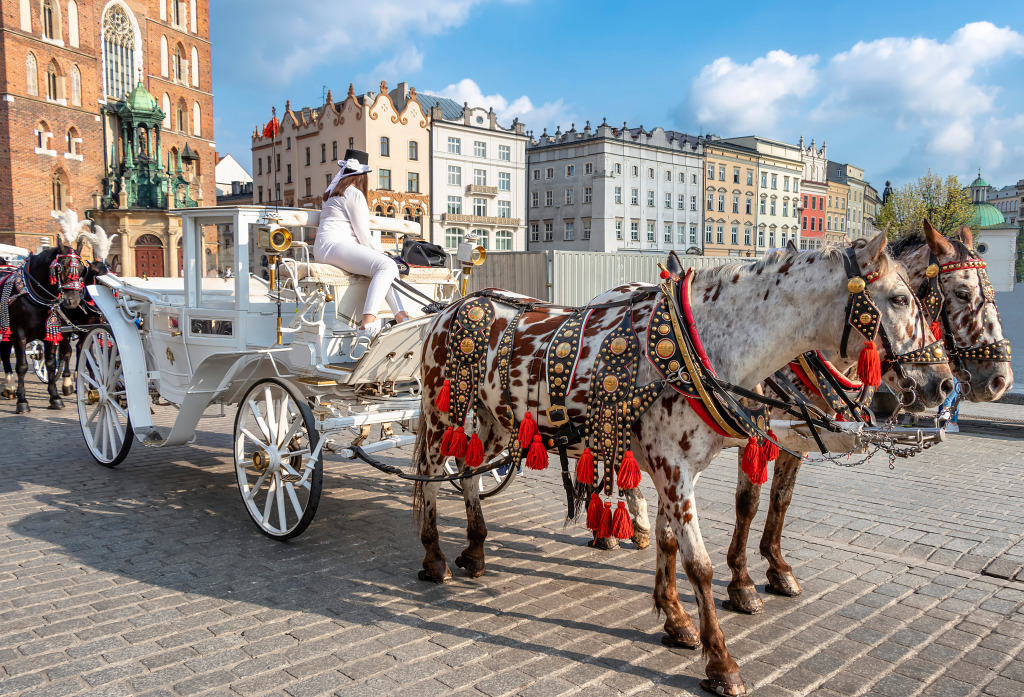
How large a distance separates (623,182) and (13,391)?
56.8m

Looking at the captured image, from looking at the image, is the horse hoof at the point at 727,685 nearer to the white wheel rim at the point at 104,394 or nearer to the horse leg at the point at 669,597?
the horse leg at the point at 669,597

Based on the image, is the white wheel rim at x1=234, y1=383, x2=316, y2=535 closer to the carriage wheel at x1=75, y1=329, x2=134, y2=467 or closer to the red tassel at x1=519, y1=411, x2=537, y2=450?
the red tassel at x1=519, y1=411, x2=537, y2=450

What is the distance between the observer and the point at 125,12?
44562 millimetres

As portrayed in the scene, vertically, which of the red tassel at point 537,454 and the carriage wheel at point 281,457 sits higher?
the red tassel at point 537,454

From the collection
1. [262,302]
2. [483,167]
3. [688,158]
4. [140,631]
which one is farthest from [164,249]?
[688,158]

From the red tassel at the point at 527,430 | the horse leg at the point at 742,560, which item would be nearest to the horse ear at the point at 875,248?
the horse leg at the point at 742,560

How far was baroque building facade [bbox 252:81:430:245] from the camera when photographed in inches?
1997

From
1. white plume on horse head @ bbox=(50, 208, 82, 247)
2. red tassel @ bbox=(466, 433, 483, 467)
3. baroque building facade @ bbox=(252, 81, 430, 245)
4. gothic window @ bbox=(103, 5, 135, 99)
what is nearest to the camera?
red tassel @ bbox=(466, 433, 483, 467)

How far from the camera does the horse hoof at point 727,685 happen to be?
332 centimetres

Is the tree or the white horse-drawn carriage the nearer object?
the white horse-drawn carriage

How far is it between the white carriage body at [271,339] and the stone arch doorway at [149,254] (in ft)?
108

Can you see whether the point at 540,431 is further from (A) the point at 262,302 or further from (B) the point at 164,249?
(B) the point at 164,249

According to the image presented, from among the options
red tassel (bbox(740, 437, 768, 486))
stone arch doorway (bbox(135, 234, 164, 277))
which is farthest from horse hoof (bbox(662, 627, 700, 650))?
stone arch doorway (bbox(135, 234, 164, 277))

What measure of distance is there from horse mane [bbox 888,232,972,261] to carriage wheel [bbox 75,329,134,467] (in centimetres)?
651
